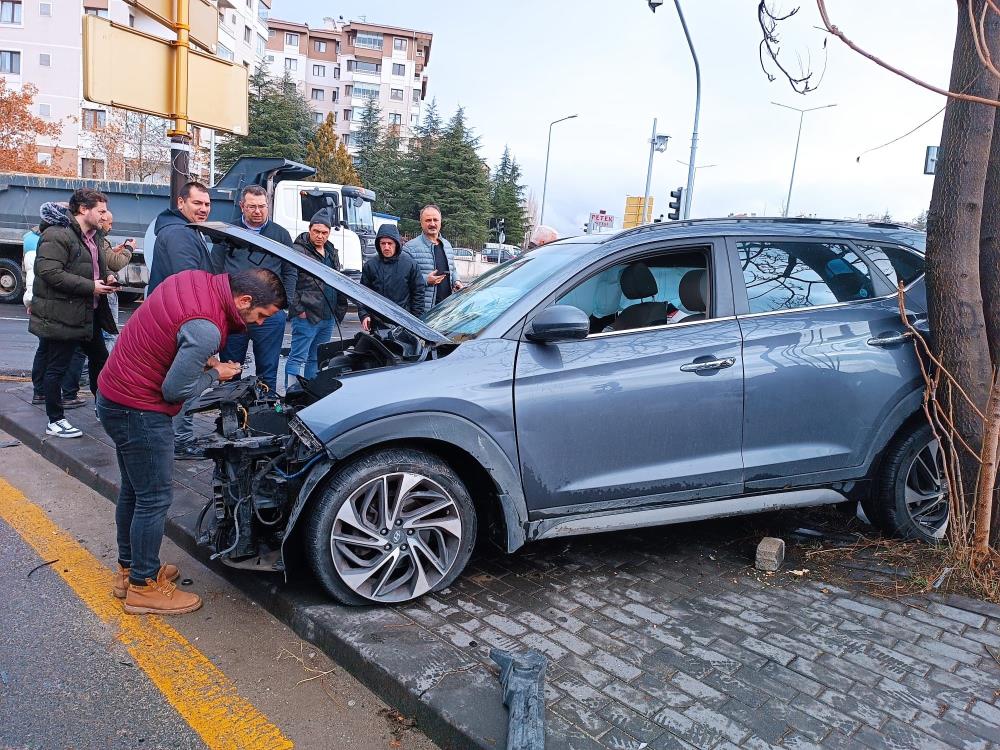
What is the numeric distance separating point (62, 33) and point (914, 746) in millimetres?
57682

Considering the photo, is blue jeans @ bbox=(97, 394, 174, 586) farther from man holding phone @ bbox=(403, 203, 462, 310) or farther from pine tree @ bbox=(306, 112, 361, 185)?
pine tree @ bbox=(306, 112, 361, 185)

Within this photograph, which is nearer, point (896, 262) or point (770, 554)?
point (770, 554)

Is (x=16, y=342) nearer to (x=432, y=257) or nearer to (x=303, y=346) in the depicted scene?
(x=303, y=346)

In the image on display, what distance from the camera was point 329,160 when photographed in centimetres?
4225

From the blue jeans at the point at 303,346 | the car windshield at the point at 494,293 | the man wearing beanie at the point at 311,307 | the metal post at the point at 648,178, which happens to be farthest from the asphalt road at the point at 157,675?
the metal post at the point at 648,178

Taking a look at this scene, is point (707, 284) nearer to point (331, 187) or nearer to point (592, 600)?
point (592, 600)

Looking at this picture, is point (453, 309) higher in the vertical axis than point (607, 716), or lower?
higher

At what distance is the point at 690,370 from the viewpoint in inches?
139

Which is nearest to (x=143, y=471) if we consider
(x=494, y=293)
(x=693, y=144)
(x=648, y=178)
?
(x=494, y=293)

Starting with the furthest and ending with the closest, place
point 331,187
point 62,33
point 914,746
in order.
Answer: point 62,33
point 331,187
point 914,746

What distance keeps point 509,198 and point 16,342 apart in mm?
49491

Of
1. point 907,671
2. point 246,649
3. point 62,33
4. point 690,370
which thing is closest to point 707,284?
point 690,370

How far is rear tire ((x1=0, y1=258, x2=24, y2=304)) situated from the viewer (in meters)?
14.5

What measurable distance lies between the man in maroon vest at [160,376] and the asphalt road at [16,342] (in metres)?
2.97
